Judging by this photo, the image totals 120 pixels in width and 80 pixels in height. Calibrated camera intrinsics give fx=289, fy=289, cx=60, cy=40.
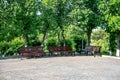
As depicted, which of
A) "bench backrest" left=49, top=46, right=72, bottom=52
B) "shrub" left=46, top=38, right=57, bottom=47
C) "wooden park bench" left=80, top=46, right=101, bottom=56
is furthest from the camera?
"shrub" left=46, top=38, right=57, bottom=47

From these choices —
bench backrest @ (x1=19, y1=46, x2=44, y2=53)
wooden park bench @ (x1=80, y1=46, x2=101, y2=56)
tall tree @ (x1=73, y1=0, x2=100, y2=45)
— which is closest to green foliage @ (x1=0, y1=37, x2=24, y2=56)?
bench backrest @ (x1=19, y1=46, x2=44, y2=53)

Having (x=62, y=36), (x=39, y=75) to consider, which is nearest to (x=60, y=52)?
(x=62, y=36)

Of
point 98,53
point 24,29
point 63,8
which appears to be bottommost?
point 98,53

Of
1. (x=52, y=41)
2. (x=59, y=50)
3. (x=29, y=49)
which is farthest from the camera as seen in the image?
(x=52, y=41)

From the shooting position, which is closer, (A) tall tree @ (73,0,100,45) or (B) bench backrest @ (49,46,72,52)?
(B) bench backrest @ (49,46,72,52)

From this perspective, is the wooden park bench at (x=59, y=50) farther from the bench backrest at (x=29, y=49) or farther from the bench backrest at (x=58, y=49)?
the bench backrest at (x=29, y=49)

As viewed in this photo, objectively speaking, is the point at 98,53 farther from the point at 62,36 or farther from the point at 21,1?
the point at 21,1

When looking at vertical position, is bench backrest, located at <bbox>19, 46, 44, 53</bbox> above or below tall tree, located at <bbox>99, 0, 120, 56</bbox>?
below

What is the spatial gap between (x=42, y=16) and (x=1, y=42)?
4380mm

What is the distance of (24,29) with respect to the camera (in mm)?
25562

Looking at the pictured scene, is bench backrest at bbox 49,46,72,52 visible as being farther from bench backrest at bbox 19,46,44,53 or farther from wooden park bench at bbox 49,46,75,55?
bench backrest at bbox 19,46,44,53

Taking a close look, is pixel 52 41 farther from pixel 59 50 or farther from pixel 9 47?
pixel 9 47

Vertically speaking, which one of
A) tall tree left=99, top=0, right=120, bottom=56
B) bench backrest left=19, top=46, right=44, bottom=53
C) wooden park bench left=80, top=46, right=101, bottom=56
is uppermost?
tall tree left=99, top=0, right=120, bottom=56

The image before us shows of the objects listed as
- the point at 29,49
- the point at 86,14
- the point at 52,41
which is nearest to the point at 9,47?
the point at 29,49
